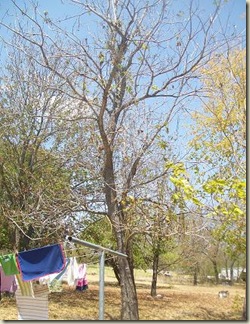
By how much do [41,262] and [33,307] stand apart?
973 mm

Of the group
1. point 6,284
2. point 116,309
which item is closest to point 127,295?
point 6,284

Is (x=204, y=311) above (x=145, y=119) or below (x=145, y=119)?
below

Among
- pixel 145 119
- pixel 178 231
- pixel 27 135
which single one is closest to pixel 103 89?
pixel 145 119

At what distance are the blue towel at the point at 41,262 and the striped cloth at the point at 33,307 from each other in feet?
2.24

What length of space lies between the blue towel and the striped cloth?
68 cm

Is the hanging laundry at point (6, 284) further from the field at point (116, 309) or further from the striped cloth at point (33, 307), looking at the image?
the striped cloth at point (33, 307)

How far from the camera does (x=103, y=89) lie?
595 cm

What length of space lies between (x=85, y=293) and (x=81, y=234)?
3469 mm

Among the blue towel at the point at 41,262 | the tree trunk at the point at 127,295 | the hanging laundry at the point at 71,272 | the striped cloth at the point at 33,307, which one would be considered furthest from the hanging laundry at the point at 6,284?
the blue towel at the point at 41,262

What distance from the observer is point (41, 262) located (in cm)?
513

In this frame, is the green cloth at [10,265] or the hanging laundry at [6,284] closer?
the green cloth at [10,265]

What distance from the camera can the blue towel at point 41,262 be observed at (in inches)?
197

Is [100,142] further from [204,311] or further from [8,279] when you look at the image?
[204,311]

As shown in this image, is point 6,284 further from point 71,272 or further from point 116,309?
point 116,309
